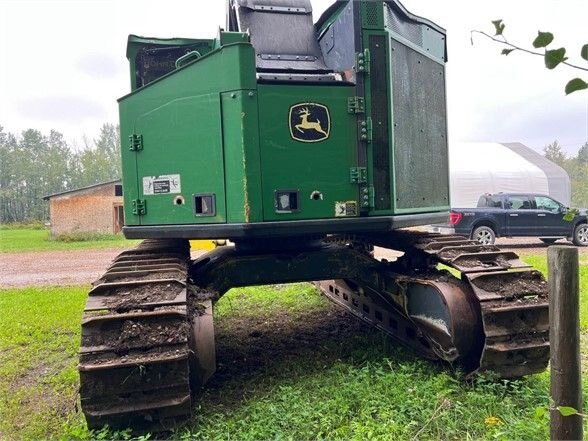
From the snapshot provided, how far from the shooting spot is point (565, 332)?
2.05 m

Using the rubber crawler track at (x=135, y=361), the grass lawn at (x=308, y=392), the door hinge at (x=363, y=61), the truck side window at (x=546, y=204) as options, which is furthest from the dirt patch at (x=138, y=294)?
the truck side window at (x=546, y=204)

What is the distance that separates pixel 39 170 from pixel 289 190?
4810 centimetres

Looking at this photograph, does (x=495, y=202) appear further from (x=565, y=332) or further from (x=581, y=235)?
(x=565, y=332)

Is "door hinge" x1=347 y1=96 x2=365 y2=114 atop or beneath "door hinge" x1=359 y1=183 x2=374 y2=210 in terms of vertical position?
atop

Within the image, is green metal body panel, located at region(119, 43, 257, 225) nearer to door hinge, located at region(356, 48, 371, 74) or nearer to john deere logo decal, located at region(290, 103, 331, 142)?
john deere logo decal, located at region(290, 103, 331, 142)

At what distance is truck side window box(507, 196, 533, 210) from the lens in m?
14.9

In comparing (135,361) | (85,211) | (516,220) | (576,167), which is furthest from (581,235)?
(576,167)

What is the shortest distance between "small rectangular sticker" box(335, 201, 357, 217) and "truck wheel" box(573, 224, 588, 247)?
13.7m

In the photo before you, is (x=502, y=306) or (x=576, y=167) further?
(x=576, y=167)

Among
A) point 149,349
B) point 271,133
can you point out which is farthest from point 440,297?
point 149,349

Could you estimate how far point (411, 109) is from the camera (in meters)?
4.07

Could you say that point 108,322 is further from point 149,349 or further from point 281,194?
point 281,194

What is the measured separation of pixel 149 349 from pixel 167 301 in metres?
0.32

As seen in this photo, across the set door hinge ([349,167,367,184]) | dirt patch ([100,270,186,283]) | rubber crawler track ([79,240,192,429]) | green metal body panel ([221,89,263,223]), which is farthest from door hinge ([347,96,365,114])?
rubber crawler track ([79,240,192,429])
